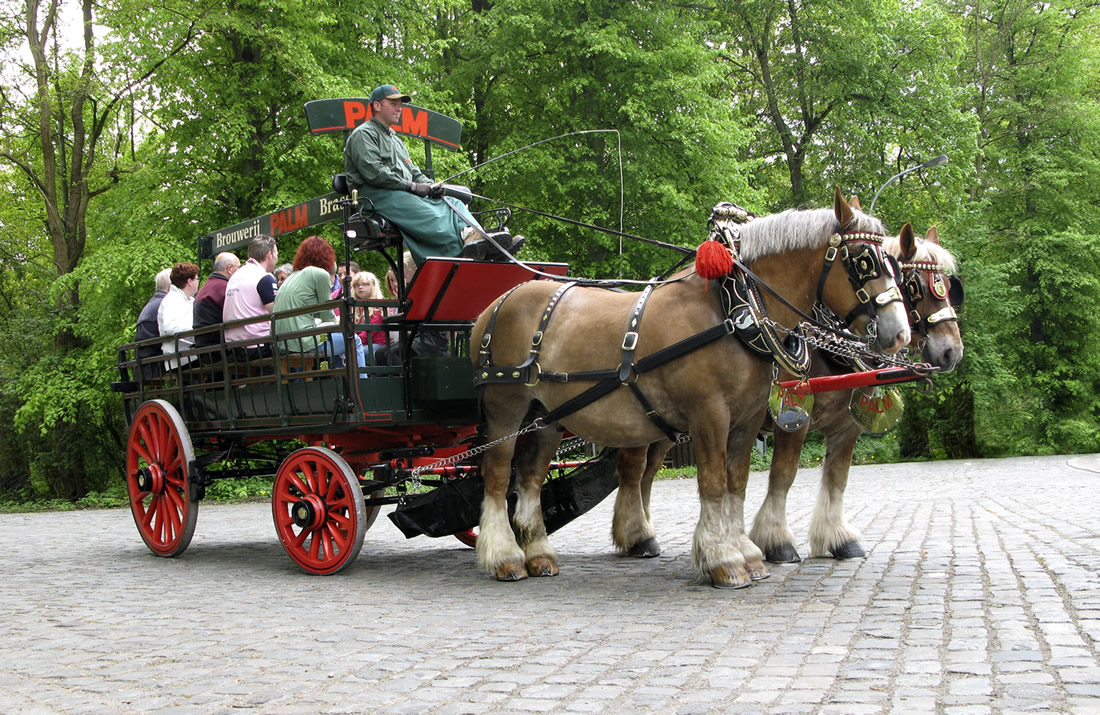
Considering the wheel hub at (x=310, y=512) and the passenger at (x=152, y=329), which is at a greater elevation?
the passenger at (x=152, y=329)

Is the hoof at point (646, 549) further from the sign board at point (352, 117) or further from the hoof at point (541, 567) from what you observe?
the sign board at point (352, 117)

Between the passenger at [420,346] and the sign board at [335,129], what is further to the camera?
the sign board at [335,129]

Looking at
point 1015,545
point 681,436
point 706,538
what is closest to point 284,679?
point 706,538

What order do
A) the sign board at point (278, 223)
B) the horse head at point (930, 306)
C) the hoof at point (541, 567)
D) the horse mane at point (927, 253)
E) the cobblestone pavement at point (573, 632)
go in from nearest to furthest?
the cobblestone pavement at point (573, 632)
the horse head at point (930, 306)
the horse mane at point (927, 253)
the hoof at point (541, 567)
the sign board at point (278, 223)

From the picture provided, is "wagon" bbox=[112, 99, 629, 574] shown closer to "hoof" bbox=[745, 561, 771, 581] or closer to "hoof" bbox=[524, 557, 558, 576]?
"hoof" bbox=[524, 557, 558, 576]

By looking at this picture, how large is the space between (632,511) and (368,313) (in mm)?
2295

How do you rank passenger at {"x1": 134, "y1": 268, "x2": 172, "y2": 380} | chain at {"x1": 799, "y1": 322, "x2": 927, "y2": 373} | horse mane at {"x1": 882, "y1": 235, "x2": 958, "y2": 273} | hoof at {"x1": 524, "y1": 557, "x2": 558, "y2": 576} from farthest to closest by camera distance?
passenger at {"x1": 134, "y1": 268, "x2": 172, "y2": 380}
hoof at {"x1": 524, "y1": 557, "x2": 558, "y2": 576}
horse mane at {"x1": 882, "y1": 235, "x2": 958, "y2": 273}
chain at {"x1": 799, "y1": 322, "x2": 927, "y2": 373}

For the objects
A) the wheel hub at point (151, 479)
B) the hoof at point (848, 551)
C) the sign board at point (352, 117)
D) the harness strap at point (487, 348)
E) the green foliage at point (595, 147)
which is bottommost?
the hoof at point (848, 551)

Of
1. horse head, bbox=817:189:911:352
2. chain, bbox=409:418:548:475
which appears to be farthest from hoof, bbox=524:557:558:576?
horse head, bbox=817:189:911:352

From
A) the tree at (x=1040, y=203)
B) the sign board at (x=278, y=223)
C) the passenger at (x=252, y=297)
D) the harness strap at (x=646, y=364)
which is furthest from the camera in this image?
the tree at (x=1040, y=203)

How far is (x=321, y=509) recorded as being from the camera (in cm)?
678

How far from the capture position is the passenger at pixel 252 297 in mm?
7547

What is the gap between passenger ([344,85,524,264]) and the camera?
6781 millimetres

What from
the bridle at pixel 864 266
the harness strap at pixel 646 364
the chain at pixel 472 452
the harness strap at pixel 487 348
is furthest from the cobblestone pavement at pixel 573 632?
the bridle at pixel 864 266
